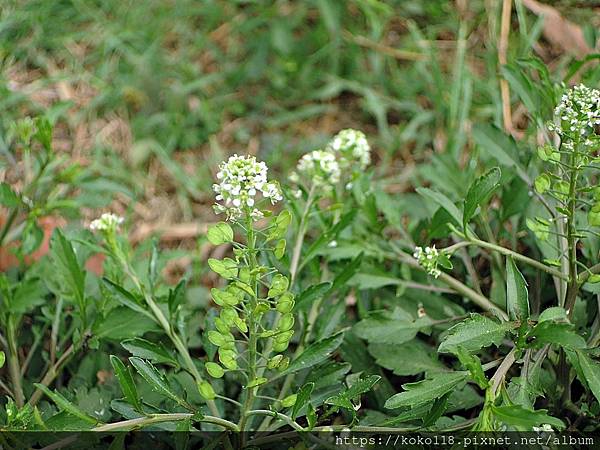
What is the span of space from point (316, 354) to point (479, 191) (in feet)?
1.54

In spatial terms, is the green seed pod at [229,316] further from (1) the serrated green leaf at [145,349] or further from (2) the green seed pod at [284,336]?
(1) the serrated green leaf at [145,349]

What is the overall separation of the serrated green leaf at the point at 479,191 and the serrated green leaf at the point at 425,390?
325 millimetres

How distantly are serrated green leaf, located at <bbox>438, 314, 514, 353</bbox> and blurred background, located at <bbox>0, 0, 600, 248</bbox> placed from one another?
1352 millimetres

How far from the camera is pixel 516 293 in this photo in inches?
53.1

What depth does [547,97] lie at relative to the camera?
5.57 feet

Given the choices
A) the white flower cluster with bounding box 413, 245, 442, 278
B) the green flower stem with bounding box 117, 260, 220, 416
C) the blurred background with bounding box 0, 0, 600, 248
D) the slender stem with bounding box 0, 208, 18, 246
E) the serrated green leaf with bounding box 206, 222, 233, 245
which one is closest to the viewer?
the serrated green leaf with bounding box 206, 222, 233, 245

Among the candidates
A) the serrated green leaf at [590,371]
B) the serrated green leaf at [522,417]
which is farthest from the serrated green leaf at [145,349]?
the serrated green leaf at [590,371]

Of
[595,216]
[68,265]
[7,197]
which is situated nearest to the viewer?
[595,216]

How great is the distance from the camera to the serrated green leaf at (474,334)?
1.28 meters

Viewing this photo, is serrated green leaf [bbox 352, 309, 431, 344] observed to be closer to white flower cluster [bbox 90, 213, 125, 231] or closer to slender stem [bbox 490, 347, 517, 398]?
slender stem [bbox 490, 347, 517, 398]

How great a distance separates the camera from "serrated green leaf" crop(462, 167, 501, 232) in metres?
1.43

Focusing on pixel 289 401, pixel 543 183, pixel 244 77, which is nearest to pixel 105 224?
pixel 289 401

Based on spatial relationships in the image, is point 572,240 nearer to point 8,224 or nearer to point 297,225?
point 297,225

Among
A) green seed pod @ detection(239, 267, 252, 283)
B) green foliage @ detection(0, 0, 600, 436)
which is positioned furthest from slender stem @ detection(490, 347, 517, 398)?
green seed pod @ detection(239, 267, 252, 283)
